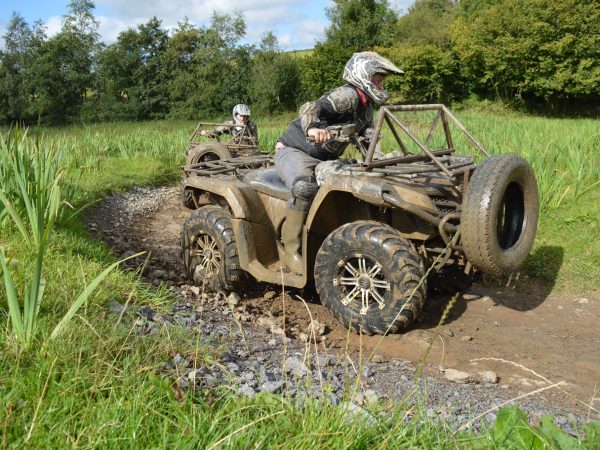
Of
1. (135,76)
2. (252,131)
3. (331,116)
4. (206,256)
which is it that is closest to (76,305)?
(331,116)

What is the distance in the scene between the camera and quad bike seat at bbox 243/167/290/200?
183 inches

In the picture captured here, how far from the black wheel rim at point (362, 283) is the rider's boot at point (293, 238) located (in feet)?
1.66

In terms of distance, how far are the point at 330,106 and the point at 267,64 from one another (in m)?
39.1

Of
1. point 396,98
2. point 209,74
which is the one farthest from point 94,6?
point 396,98

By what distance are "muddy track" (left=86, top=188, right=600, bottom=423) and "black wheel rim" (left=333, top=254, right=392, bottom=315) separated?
26cm

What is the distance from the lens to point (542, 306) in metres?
4.93

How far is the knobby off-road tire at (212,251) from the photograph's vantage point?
15.9 feet

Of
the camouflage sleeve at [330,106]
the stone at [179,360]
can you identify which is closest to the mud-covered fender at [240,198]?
the camouflage sleeve at [330,106]

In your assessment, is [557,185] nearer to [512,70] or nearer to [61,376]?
[61,376]

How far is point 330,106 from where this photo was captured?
14.2 ft

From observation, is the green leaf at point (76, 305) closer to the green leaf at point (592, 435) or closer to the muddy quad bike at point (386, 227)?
the muddy quad bike at point (386, 227)

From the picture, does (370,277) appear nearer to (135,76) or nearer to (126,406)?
(126,406)

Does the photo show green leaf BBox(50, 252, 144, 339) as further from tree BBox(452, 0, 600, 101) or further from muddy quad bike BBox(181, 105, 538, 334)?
tree BBox(452, 0, 600, 101)

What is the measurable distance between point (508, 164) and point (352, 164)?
1121mm
